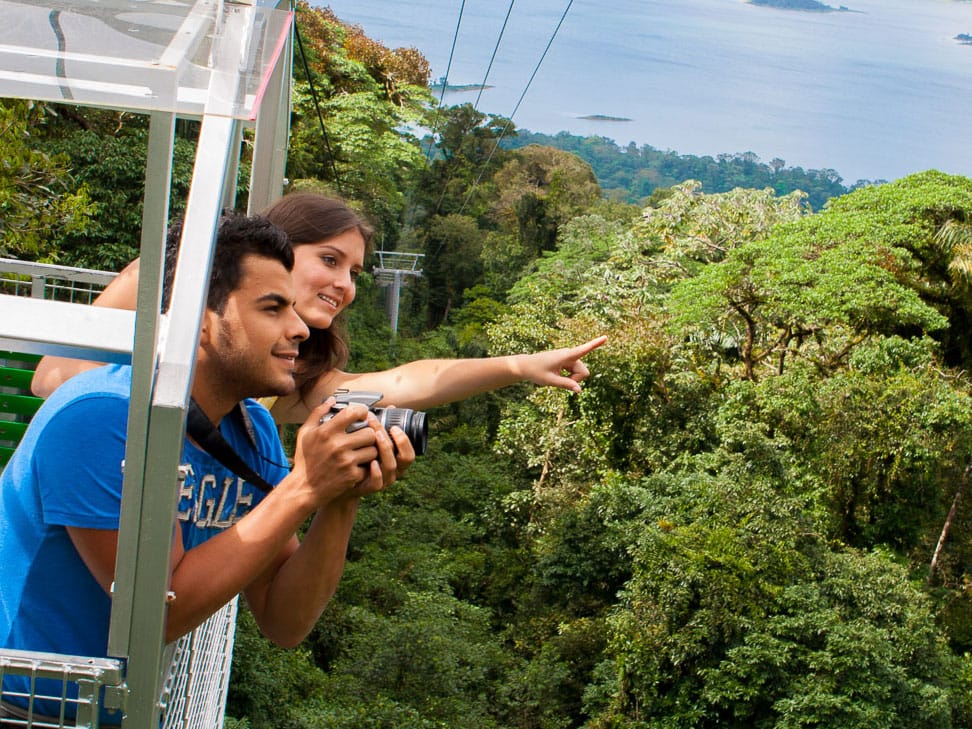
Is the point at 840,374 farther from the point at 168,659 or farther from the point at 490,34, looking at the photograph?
the point at 490,34

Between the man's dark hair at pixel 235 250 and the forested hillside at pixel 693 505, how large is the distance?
4.11 m

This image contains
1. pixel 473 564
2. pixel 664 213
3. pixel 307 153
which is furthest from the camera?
pixel 307 153

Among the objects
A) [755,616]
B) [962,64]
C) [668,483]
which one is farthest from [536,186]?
[962,64]

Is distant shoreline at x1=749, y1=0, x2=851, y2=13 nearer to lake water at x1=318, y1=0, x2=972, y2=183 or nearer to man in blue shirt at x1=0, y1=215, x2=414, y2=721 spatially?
→ lake water at x1=318, y1=0, x2=972, y2=183

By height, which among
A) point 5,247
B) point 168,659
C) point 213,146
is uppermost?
point 213,146

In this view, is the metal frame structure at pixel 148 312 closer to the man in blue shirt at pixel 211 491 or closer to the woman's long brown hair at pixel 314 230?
the man in blue shirt at pixel 211 491

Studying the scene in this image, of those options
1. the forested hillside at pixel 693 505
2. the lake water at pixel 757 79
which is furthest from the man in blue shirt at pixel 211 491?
the lake water at pixel 757 79

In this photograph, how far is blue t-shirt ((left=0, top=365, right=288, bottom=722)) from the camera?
Answer: 34.3 inches

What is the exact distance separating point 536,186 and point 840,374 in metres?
18.8

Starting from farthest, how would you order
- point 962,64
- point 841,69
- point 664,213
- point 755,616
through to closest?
point 841,69
point 962,64
point 664,213
point 755,616

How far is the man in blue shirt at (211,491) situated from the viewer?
0.87 metres

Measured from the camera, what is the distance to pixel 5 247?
4867mm

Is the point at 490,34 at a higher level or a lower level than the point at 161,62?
higher

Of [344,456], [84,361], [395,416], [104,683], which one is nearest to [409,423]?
[395,416]
